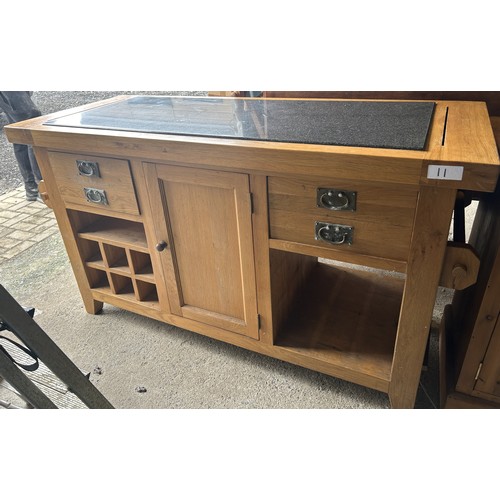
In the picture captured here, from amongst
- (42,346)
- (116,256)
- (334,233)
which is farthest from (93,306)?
(334,233)

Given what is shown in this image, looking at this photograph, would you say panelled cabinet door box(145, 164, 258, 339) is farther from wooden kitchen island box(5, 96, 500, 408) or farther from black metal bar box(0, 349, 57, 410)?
black metal bar box(0, 349, 57, 410)

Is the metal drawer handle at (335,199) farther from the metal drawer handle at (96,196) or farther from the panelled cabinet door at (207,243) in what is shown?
the metal drawer handle at (96,196)

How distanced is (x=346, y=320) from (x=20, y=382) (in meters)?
1.14

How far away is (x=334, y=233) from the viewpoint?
3.71ft

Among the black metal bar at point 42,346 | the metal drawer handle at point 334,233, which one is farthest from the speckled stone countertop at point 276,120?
the black metal bar at point 42,346

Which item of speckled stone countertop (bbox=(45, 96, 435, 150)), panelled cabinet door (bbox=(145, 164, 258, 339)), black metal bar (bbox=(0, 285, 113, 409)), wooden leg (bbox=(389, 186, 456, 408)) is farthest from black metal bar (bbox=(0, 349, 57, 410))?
wooden leg (bbox=(389, 186, 456, 408))

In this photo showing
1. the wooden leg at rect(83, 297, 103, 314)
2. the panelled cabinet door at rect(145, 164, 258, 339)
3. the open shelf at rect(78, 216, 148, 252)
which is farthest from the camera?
the wooden leg at rect(83, 297, 103, 314)

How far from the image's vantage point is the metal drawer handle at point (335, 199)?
106 centimetres

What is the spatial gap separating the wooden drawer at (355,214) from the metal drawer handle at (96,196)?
2.22 feet

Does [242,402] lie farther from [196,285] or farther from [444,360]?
[444,360]

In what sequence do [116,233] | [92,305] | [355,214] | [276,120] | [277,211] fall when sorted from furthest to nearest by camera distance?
[92,305] < [116,233] < [276,120] < [277,211] < [355,214]

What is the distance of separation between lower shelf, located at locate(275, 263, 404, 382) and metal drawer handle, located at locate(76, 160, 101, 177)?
905 mm

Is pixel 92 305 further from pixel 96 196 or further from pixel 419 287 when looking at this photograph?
pixel 419 287

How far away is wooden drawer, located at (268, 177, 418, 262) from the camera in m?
1.03
